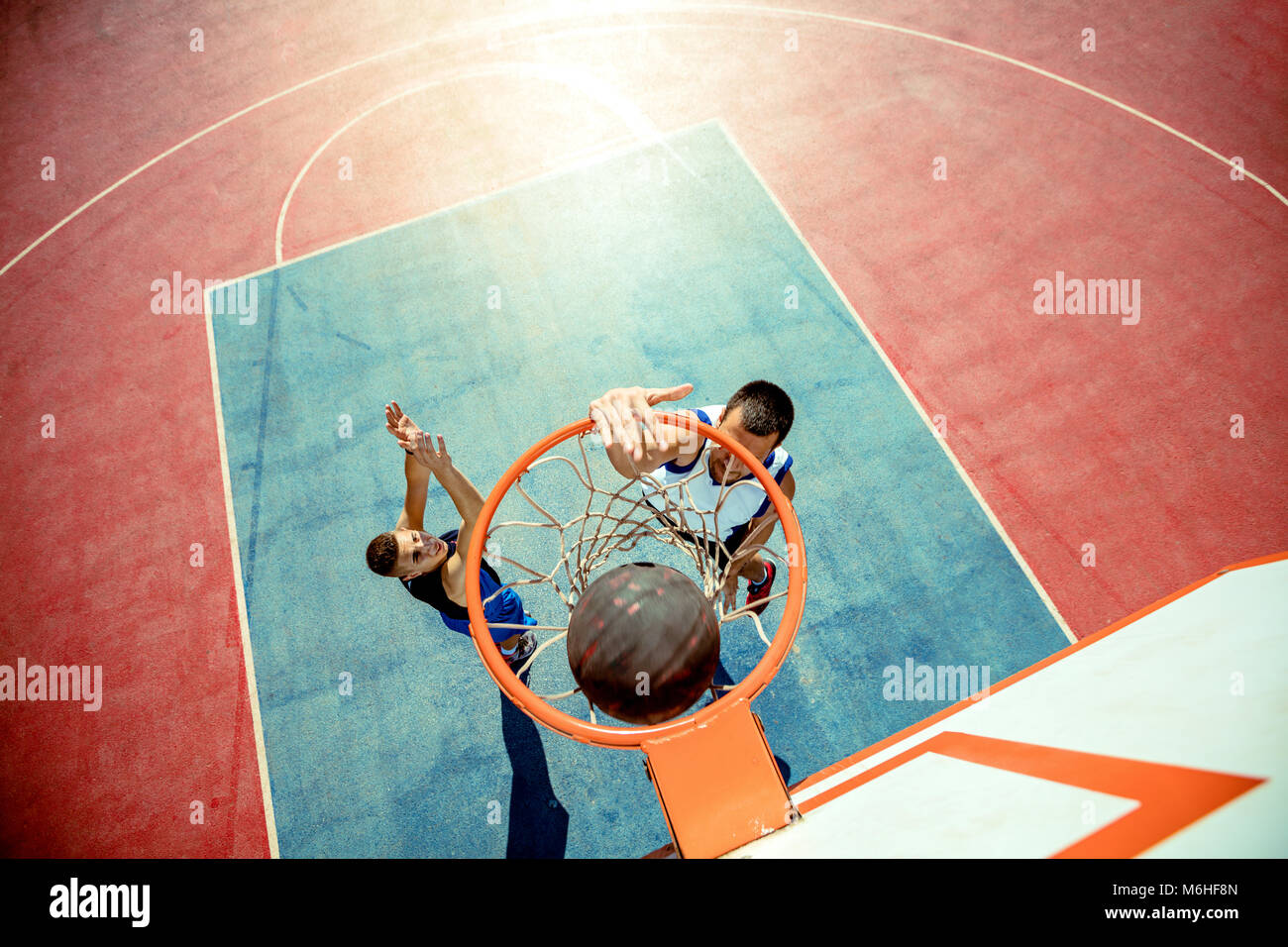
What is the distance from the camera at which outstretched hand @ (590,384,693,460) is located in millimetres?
2490

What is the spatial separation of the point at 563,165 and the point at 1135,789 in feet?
21.5

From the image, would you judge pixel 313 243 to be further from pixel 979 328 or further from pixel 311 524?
pixel 979 328

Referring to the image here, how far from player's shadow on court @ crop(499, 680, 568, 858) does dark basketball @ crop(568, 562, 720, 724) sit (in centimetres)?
210

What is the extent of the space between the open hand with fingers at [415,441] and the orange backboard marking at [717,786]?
1791 mm

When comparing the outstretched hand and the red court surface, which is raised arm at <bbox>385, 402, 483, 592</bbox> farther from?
the red court surface

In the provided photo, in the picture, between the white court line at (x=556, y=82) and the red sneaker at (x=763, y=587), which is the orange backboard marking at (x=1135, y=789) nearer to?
the red sneaker at (x=763, y=587)

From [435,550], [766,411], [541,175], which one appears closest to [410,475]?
[435,550]

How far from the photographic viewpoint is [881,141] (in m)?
6.52

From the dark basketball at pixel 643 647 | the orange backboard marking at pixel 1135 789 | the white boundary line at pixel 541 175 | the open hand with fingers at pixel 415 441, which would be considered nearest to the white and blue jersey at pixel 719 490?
the open hand with fingers at pixel 415 441

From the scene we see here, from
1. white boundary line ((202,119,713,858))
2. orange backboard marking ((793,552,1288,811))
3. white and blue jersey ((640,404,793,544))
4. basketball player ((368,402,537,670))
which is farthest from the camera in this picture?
white boundary line ((202,119,713,858))

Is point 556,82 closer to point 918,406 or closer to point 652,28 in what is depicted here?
point 652,28

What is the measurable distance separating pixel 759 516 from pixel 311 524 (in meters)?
3.42
